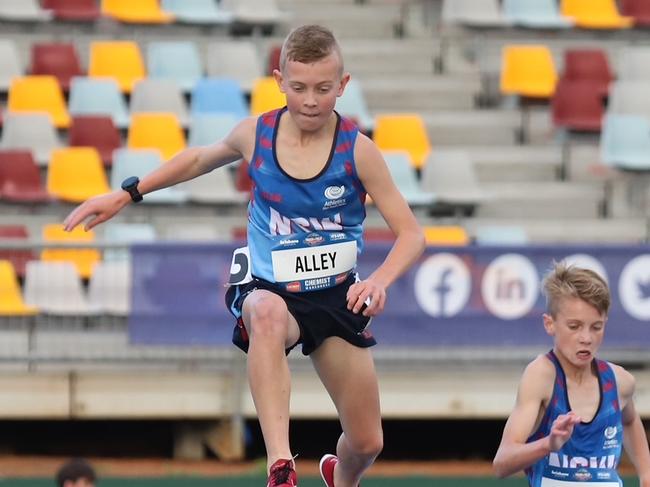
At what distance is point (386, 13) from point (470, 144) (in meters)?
1.97

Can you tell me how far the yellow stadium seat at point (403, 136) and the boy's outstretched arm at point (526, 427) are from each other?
941cm

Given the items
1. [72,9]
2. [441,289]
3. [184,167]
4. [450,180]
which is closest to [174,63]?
[72,9]

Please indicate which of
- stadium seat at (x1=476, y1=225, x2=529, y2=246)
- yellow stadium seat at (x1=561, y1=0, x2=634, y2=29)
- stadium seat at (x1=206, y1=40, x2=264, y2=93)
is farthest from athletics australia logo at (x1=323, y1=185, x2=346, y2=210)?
yellow stadium seat at (x1=561, y1=0, x2=634, y2=29)

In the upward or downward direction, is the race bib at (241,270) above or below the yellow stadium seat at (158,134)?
above

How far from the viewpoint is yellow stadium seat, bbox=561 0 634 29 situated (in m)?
17.4

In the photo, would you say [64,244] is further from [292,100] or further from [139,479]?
[292,100]

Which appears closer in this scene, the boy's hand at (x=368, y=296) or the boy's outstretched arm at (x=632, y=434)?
the boy's outstretched arm at (x=632, y=434)

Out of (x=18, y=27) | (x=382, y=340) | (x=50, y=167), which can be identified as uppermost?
(x=18, y=27)

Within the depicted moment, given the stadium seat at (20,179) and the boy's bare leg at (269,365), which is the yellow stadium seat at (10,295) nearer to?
the stadium seat at (20,179)

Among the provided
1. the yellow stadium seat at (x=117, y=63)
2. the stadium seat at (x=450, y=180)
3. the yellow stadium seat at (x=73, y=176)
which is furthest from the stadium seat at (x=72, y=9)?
the stadium seat at (x=450, y=180)

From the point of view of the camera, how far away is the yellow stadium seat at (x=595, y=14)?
17406 millimetres

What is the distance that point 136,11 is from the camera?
54.5 feet

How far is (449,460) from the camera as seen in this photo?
13180 millimetres

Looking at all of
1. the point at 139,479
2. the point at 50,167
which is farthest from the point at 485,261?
the point at 50,167
